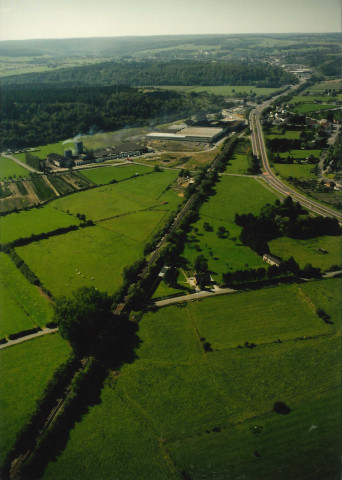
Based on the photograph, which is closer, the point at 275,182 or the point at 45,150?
the point at 275,182

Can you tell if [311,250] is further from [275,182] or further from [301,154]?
[301,154]

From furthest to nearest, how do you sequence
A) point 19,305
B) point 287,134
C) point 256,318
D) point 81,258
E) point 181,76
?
1. point 181,76
2. point 287,134
3. point 81,258
4. point 19,305
5. point 256,318

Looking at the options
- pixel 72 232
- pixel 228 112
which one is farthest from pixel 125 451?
pixel 228 112

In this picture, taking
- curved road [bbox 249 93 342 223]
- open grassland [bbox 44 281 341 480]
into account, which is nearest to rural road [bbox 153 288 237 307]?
open grassland [bbox 44 281 341 480]

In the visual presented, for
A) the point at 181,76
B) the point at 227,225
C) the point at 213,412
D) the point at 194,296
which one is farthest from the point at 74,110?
the point at 213,412

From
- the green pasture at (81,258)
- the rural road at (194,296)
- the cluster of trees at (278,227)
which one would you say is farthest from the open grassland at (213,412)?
the cluster of trees at (278,227)

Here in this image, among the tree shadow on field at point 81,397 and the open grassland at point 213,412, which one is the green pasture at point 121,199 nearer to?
the tree shadow on field at point 81,397
